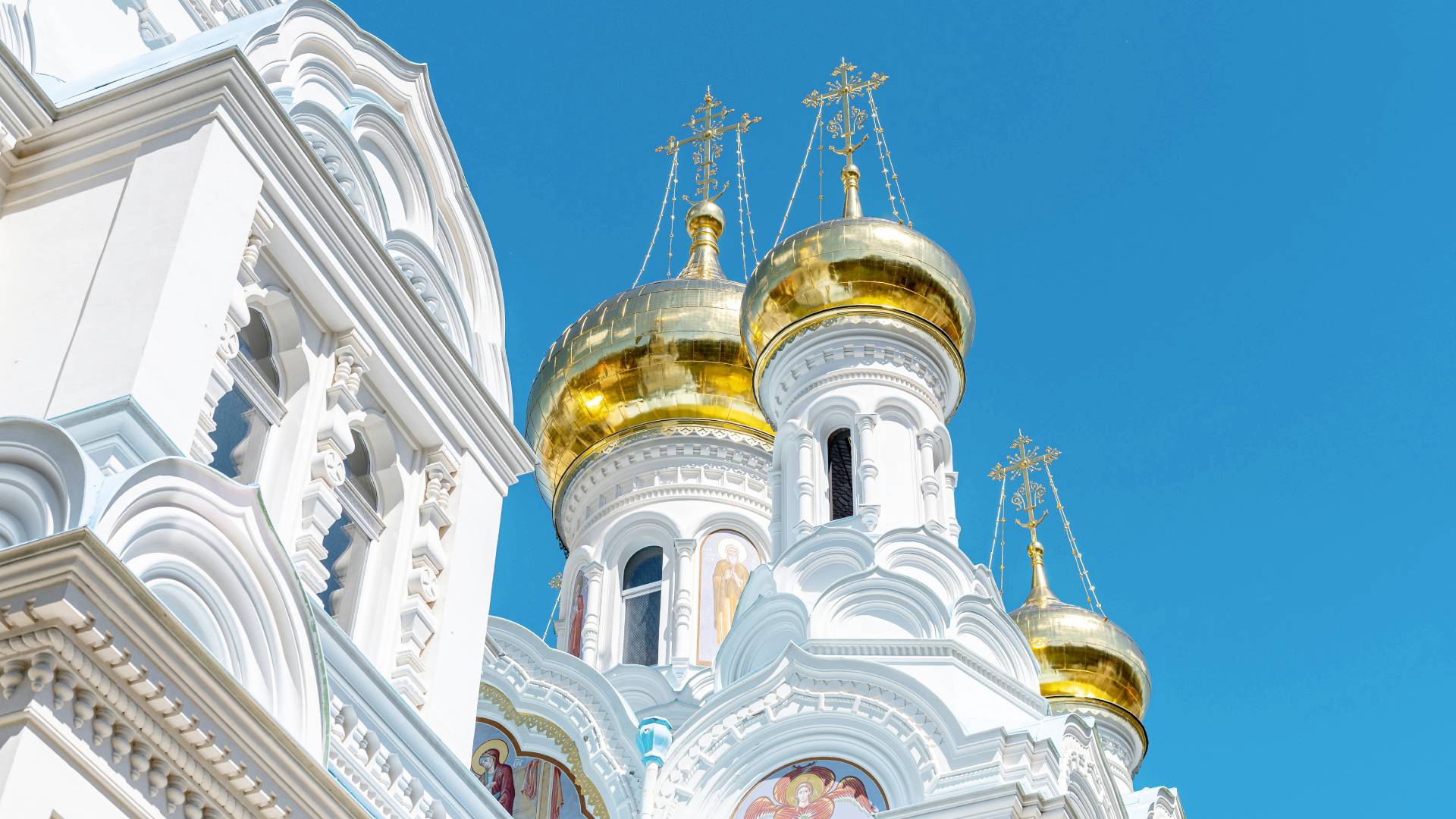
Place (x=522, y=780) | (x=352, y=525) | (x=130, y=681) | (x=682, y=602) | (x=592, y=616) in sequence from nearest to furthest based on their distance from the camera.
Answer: (x=130, y=681) → (x=352, y=525) → (x=522, y=780) → (x=682, y=602) → (x=592, y=616)

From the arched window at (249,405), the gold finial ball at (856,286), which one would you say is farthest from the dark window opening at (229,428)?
the gold finial ball at (856,286)

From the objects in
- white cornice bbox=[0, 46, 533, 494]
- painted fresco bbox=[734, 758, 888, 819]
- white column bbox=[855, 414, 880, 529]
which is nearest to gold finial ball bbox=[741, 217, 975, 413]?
white column bbox=[855, 414, 880, 529]

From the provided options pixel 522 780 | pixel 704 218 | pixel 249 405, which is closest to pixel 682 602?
pixel 522 780

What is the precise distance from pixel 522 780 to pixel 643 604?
408 cm

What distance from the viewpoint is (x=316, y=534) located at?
20.0 feet

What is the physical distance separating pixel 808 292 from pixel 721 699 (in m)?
4.05

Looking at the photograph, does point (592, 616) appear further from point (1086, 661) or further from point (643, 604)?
point (1086, 661)

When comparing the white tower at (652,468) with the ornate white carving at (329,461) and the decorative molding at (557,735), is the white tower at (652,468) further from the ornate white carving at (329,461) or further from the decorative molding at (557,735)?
the ornate white carving at (329,461)

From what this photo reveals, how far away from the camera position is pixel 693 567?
17.5 m

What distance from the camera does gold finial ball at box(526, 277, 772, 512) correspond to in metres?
18.5

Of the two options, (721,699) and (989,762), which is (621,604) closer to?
(721,699)

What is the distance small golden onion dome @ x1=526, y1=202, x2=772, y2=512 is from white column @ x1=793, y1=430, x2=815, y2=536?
345cm

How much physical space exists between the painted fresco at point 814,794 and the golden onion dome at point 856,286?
4.18 metres

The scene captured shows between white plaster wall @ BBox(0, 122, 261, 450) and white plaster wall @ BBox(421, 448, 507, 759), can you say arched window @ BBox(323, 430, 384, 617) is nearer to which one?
white plaster wall @ BBox(421, 448, 507, 759)
